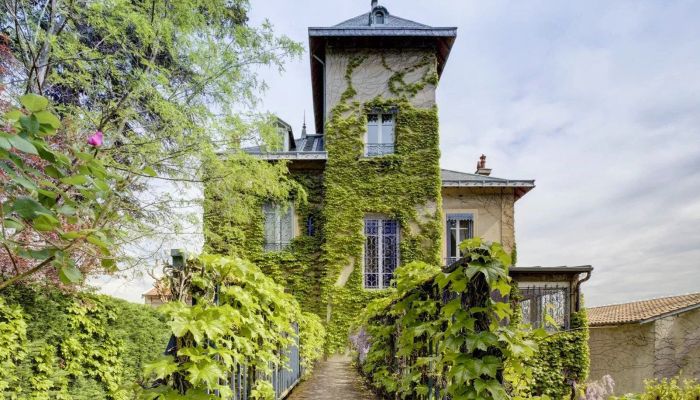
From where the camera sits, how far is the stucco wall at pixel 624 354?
12.9m

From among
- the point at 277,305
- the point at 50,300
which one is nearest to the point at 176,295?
the point at 277,305

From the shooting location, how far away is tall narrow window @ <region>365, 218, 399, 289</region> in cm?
1275

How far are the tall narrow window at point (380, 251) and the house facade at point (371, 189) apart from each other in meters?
0.03

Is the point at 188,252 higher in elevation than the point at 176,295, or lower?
higher

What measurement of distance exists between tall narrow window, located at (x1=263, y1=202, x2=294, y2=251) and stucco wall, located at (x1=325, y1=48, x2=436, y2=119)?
11.9 ft

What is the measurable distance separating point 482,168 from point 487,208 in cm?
234

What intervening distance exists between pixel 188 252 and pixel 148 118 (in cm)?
619

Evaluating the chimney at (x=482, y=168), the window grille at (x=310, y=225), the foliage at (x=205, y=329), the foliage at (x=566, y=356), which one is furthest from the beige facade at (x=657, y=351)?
the foliage at (x=205, y=329)

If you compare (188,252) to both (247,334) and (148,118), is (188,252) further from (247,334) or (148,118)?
(148,118)

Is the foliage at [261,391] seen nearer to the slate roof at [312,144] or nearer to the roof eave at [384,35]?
the slate roof at [312,144]

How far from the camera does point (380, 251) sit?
508 inches

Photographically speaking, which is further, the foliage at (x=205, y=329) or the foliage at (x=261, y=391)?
the foliage at (x=261, y=391)

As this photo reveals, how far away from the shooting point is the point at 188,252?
2453 millimetres

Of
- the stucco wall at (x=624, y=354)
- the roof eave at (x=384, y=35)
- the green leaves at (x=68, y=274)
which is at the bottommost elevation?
the stucco wall at (x=624, y=354)
